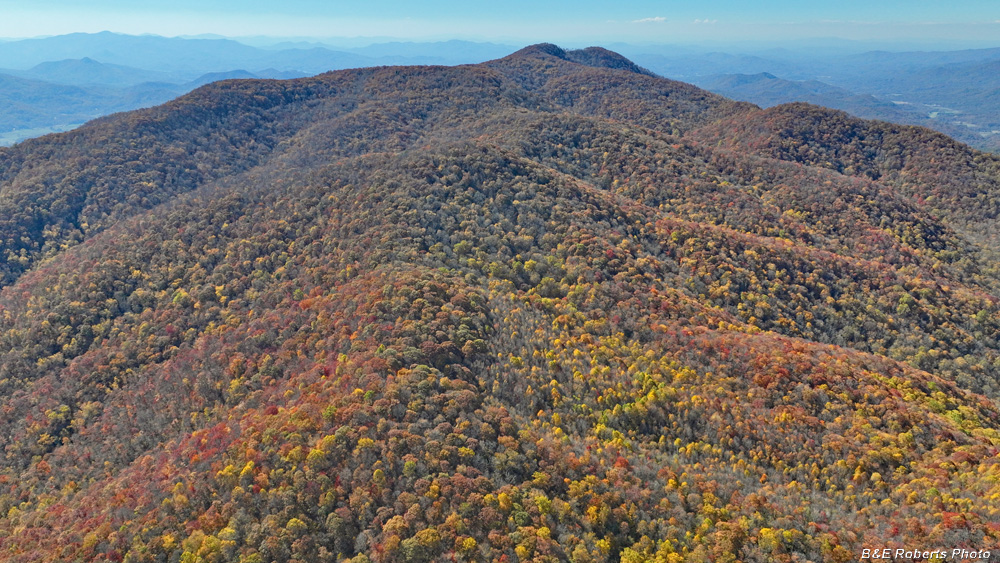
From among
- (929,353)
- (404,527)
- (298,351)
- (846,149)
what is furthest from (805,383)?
(846,149)

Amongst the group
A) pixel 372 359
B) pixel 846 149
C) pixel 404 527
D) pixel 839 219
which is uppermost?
pixel 846 149

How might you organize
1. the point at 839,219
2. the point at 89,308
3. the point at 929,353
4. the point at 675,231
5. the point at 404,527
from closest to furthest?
the point at 404,527 < the point at 929,353 < the point at 89,308 < the point at 675,231 < the point at 839,219

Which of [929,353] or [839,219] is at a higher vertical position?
[839,219]

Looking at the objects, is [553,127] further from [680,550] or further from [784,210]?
[680,550]

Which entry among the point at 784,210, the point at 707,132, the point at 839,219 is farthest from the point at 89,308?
the point at 707,132

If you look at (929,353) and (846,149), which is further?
(846,149)

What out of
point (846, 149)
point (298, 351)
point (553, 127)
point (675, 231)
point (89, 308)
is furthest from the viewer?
point (846, 149)
